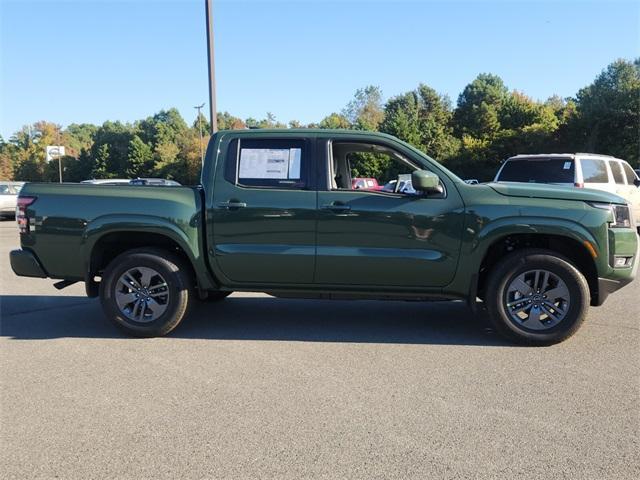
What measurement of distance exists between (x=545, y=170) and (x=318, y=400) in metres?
8.33

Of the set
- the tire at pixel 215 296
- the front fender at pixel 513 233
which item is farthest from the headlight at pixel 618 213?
the tire at pixel 215 296

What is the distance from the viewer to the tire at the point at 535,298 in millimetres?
4770

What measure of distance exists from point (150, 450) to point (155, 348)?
6.44ft

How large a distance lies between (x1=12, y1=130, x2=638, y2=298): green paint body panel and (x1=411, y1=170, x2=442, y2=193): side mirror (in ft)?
0.47

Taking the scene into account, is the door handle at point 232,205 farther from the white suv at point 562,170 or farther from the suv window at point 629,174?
the suv window at point 629,174

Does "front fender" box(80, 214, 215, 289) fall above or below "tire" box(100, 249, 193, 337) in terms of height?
above

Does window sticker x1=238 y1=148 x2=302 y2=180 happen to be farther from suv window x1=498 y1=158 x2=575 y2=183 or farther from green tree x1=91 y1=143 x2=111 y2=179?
green tree x1=91 y1=143 x2=111 y2=179

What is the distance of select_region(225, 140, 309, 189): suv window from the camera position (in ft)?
16.6

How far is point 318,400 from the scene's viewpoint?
3.69m

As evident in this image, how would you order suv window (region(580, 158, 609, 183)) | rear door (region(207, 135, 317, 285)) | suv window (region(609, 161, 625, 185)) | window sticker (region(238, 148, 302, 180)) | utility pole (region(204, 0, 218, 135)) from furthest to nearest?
utility pole (region(204, 0, 218, 135)) → suv window (region(609, 161, 625, 185)) → suv window (region(580, 158, 609, 183)) → window sticker (region(238, 148, 302, 180)) → rear door (region(207, 135, 317, 285))

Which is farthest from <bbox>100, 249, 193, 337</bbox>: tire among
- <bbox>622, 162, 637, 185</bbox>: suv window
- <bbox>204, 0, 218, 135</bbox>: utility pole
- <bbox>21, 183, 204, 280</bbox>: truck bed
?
<bbox>622, 162, 637, 185</bbox>: suv window

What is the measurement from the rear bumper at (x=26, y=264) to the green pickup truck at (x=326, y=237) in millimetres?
12

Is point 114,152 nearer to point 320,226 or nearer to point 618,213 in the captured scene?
point 320,226

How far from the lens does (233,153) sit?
5145 millimetres
